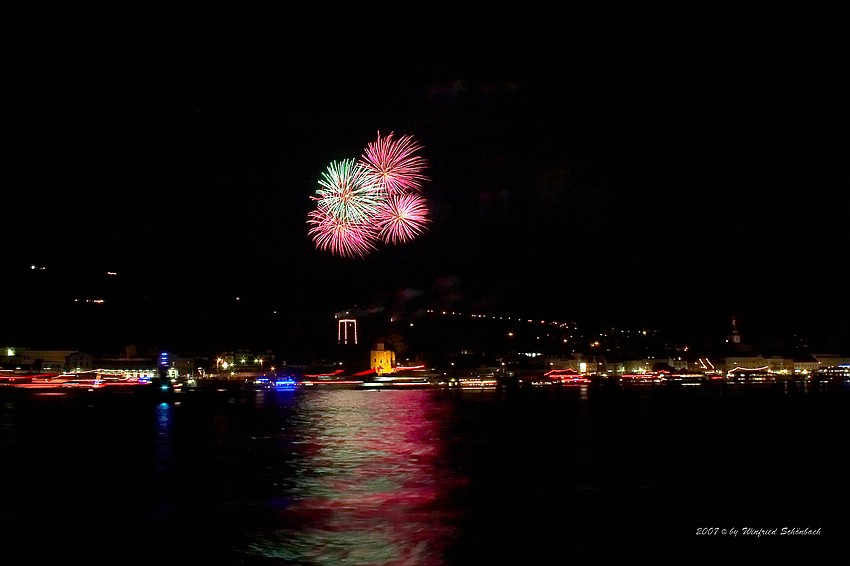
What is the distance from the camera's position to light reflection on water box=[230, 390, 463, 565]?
703cm

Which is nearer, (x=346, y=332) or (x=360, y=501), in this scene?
(x=360, y=501)

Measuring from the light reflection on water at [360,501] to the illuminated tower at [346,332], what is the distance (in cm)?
6667

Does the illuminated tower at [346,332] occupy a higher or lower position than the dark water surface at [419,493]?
higher

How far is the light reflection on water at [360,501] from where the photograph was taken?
7.03 m

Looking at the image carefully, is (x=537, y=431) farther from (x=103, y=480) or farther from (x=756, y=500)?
(x=103, y=480)

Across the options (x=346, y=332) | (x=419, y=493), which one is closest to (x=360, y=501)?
(x=419, y=493)

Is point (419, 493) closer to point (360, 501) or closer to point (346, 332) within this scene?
point (360, 501)

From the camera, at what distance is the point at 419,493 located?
32.4ft

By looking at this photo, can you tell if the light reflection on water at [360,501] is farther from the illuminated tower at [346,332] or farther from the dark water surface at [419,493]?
the illuminated tower at [346,332]

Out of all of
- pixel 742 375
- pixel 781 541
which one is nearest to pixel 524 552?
pixel 781 541

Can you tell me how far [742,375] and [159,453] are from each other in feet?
247

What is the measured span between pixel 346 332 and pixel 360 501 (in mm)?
77066

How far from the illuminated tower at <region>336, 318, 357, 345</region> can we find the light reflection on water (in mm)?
66668

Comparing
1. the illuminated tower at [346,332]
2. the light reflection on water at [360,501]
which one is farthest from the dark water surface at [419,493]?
the illuminated tower at [346,332]
